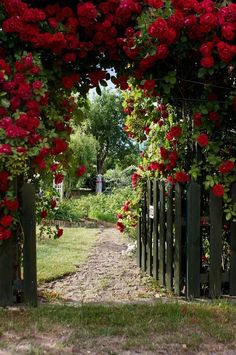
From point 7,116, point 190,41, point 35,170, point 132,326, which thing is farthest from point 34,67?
point 132,326

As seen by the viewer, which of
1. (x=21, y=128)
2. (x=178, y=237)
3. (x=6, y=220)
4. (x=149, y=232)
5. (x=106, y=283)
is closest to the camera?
(x=21, y=128)

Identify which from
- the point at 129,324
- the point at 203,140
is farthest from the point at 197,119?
the point at 129,324

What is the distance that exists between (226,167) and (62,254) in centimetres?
352

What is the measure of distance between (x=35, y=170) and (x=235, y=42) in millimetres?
1979

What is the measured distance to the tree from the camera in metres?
33.8

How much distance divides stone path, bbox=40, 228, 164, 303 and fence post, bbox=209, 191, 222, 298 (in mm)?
578

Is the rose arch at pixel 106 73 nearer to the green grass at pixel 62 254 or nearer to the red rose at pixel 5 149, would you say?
the red rose at pixel 5 149

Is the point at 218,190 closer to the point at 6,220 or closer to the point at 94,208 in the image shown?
the point at 6,220

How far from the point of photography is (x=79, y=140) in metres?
23.6

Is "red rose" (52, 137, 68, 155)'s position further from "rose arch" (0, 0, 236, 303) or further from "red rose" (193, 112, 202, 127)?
"red rose" (193, 112, 202, 127)

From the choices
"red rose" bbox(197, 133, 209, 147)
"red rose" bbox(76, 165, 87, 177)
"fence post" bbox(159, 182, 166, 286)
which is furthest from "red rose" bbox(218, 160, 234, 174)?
"red rose" bbox(76, 165, 87, 177)

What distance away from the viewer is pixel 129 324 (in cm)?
349

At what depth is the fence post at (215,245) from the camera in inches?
177

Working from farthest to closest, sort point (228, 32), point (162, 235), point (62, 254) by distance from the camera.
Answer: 1. point (62, 254)
2. point (162, 235)
3. point (228, 32)
